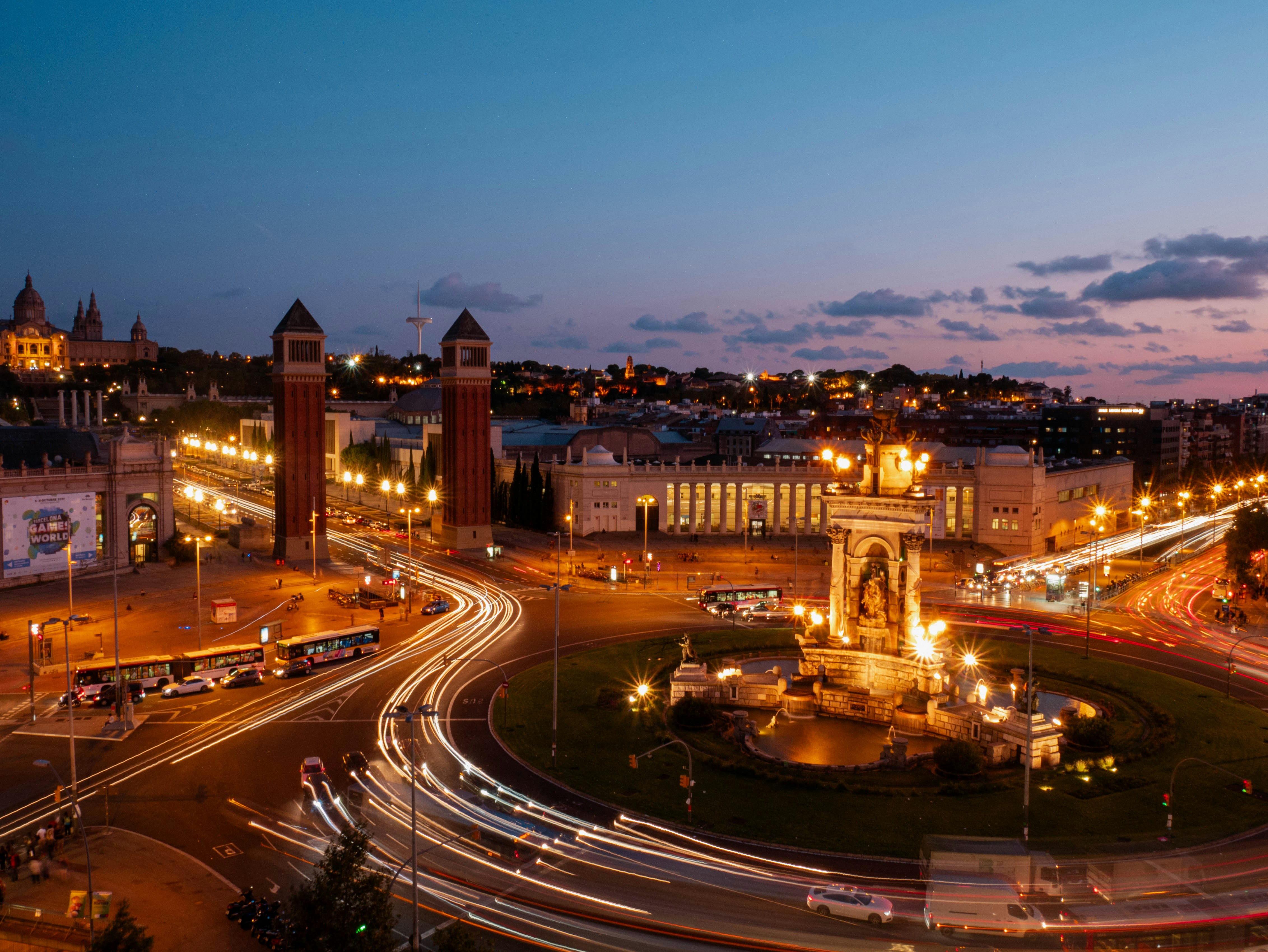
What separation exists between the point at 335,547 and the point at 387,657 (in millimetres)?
46985

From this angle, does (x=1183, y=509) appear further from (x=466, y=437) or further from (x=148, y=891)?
(x=148, y=891)

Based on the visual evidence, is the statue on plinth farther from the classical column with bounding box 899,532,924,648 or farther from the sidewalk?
the sidewalk

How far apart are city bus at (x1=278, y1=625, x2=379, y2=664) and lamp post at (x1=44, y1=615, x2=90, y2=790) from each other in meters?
10.2

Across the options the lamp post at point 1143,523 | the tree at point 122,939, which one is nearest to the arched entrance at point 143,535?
the tree at point 122,939

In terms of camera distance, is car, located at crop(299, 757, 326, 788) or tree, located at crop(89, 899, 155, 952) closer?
Result: tree, located at crop(89, 899, 155, 952)

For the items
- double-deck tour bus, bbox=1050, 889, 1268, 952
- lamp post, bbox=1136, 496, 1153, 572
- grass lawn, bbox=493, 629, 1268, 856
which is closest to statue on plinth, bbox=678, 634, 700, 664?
grass lawn, bbox=493, 629, 1268, 856

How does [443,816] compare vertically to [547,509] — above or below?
below

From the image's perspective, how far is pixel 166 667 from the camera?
52.9 metres

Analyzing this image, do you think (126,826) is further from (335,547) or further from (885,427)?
(335,547)

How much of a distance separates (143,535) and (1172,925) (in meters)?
89.9

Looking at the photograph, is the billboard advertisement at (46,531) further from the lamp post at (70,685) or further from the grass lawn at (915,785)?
the grass lawn at (915,785)

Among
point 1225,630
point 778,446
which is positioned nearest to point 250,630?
point 1225,630

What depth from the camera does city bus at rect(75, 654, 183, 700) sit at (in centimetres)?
5041

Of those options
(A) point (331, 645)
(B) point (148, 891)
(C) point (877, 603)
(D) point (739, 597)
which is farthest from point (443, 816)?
(D) point (739, 597)
